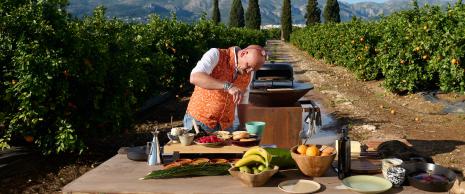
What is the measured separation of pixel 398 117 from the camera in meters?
10.5

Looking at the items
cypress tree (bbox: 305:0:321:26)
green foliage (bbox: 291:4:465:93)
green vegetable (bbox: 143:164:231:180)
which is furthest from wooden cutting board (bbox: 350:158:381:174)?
cypress tree (bbox: 305:0:321:26)

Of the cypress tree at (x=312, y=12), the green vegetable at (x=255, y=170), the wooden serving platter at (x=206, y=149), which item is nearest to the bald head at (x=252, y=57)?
the wooden serving platter at (x=206, y=149)

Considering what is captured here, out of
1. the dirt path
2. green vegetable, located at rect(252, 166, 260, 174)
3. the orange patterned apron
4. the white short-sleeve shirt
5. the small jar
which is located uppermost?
the white short-sleeve shirt

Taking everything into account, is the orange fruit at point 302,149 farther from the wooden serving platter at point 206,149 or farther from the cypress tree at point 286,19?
the cypress tree at point 286,19

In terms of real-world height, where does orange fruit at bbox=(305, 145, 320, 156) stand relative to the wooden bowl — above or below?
above

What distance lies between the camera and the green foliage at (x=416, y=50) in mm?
10875

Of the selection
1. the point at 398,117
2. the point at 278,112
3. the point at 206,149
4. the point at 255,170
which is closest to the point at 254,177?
the point at 255,170

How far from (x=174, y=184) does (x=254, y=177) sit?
21.1 inches

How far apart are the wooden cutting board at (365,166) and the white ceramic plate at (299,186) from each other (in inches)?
18.7

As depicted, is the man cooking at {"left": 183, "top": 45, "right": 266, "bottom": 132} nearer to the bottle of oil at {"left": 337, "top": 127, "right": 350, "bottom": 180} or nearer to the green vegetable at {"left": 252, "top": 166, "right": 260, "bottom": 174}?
the green vegetable at {"left": 252, "top": 166, "right": 260, "bottom": 174}

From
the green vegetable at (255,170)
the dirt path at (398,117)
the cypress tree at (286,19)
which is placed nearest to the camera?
the green vegetable at (255,170)

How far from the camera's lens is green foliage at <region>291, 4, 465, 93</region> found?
10.9 meters

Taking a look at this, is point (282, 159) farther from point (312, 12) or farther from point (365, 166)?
point (312, 12)

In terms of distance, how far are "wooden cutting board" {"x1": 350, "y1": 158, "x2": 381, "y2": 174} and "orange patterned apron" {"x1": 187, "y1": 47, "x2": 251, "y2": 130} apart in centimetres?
120
